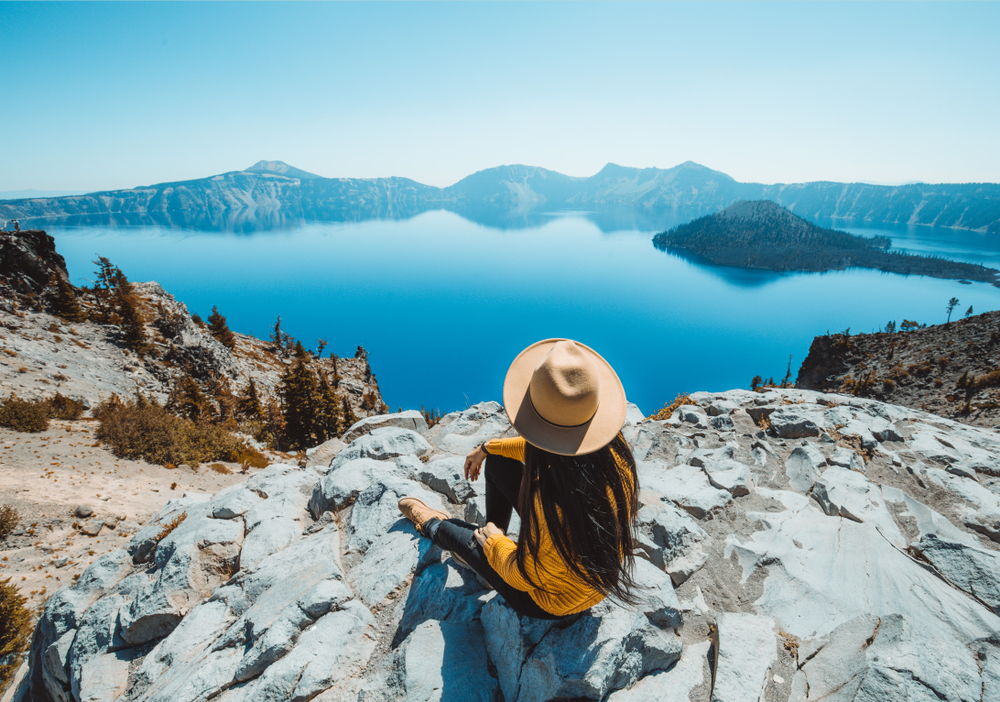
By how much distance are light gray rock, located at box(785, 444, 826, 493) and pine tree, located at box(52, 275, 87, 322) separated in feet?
155

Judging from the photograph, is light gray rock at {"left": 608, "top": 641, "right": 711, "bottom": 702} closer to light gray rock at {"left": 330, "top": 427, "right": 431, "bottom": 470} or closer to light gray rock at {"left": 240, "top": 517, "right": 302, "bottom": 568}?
light gray rock at {"left": 240, "top": 517, "right": 302, "bottom": 568}

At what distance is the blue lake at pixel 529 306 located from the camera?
72250mm

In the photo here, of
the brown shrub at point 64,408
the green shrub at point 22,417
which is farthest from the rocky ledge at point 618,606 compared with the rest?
the brown shrub at point 64,408

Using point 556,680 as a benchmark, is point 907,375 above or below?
below

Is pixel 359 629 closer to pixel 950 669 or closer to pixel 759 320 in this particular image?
pixel 950 669

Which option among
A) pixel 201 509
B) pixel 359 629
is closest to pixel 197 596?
pixel 201 509

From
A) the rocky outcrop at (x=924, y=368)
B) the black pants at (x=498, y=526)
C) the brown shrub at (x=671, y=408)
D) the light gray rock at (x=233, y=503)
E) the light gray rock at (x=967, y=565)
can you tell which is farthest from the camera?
the rocky outcrop at (x=924, y=368)

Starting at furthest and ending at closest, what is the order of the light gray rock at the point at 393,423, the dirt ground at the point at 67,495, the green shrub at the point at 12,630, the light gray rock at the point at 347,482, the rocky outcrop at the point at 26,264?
the rocky outcrop at the point at 26,264 → the dirt ground at the point at 67,495 → the light gray rock at the point at 393,423 → the green shrub at the point at 12,630 → the light gray rock at the point at 347,482

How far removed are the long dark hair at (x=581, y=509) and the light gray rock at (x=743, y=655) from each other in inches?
59.2

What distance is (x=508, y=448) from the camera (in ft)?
11.4

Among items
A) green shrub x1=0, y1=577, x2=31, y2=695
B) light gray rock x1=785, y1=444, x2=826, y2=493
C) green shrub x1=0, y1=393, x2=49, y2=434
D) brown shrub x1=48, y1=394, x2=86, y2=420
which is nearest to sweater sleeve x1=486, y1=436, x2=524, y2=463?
light gray rock x1=785, y1=444, x2=826, y2=493

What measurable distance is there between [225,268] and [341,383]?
12805cm

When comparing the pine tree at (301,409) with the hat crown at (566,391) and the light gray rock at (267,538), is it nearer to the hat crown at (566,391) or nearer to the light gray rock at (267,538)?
the light gray rock at (267,538)

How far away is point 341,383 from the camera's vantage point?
5194cm
